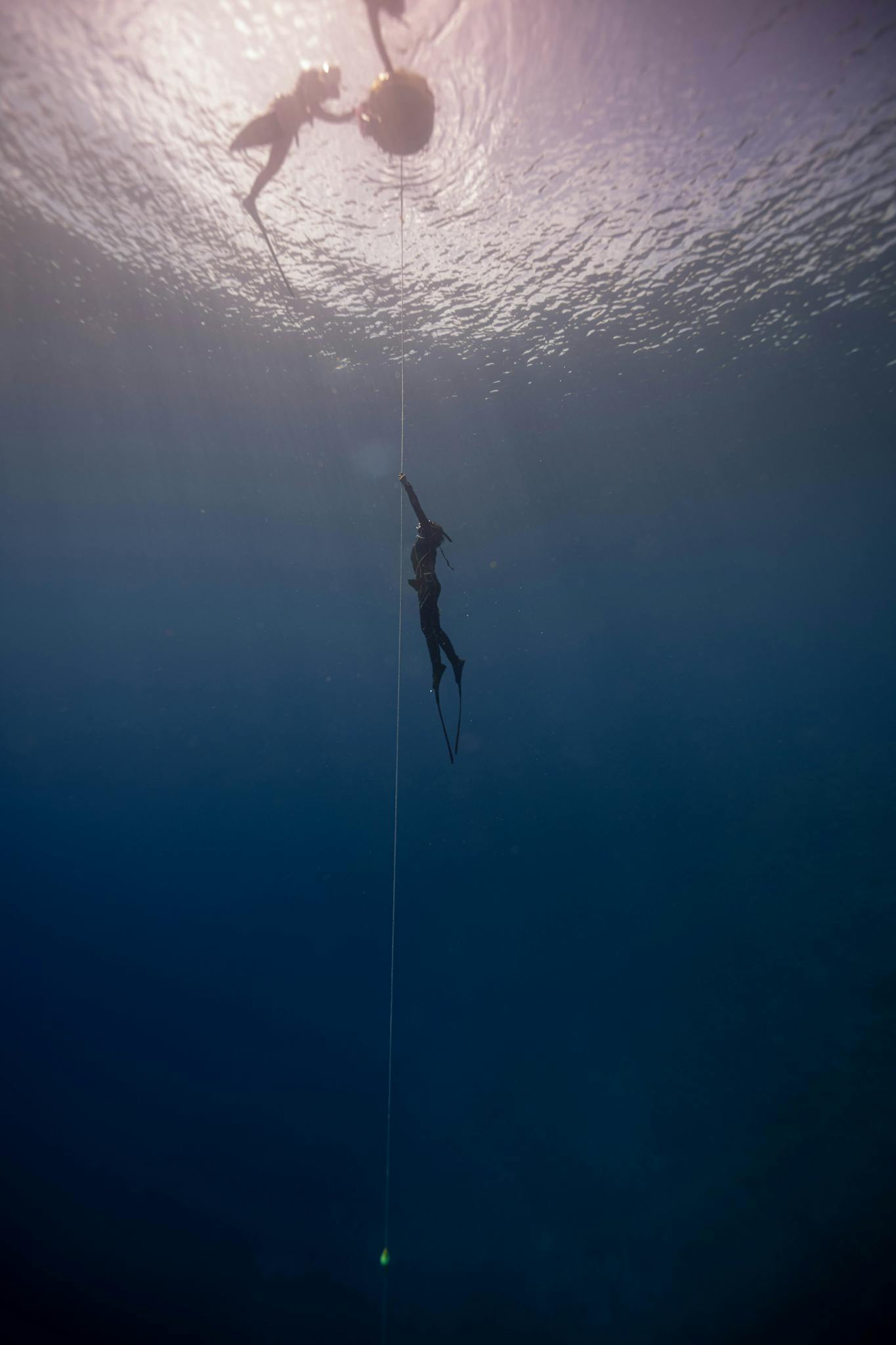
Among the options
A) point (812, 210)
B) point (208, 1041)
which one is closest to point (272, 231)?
point (812, 210)

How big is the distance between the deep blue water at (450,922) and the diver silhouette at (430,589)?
799cm

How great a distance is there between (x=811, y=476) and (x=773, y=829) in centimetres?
1355

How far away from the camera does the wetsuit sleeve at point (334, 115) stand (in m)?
4.91

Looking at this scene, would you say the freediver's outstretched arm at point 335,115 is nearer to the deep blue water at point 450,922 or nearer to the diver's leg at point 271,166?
the diver's leg at point 271,166

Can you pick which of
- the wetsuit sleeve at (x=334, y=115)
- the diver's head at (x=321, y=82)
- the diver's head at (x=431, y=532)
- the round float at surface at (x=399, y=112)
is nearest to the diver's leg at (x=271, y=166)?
the wetsuit sleeve at (x=334, y=115)

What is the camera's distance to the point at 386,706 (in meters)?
30.4

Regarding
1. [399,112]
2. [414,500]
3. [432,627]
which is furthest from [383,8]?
[432,627]

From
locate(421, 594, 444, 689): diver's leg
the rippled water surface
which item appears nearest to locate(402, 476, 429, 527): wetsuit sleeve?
locate(421, 594, 444, 689): diver's leg

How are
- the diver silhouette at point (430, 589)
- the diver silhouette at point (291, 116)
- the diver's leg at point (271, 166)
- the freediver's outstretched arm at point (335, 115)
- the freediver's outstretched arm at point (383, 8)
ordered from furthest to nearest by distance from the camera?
1. the diver's leg at point (271, 166)
2. the freediver's outstretched arm at point (335, 115)
3. the diver silhouette at point (291, 116)
4. the freediver's outstretched arm at point (383, 8)
5. the diver silhouette at point (430, 589)

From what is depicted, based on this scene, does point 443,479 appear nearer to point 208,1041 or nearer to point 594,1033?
point 594,1033

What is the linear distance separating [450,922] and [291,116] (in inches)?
732

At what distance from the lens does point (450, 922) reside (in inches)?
666

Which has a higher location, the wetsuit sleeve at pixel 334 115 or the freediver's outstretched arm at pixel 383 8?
the wetsuit sleeve at pixel 334 115

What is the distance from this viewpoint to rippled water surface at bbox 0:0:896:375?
4504mm
